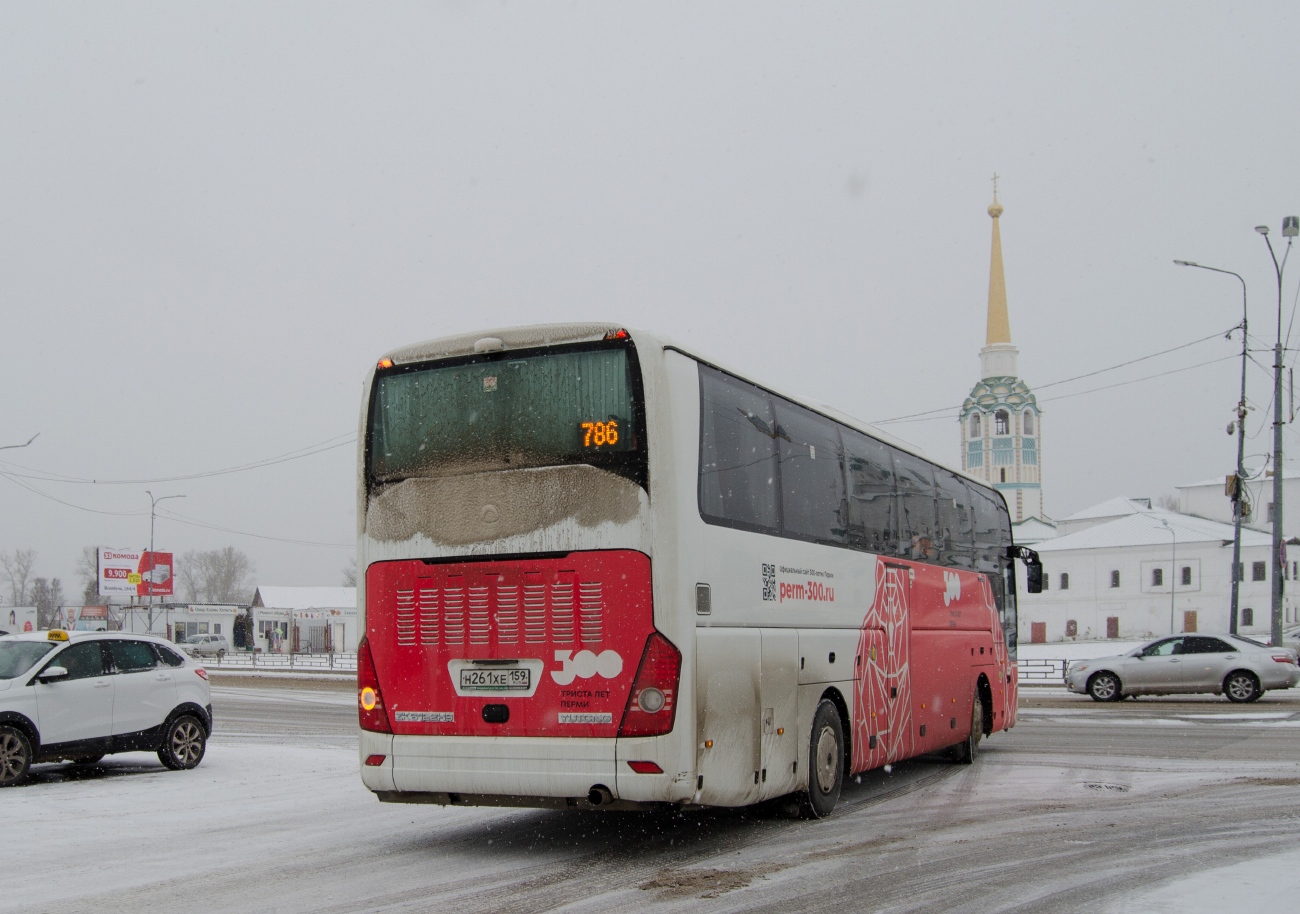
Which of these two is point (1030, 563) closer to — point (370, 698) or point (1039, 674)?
point (370, 698)

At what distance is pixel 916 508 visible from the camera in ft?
44.1

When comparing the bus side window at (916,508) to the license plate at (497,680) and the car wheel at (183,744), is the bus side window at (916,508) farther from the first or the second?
the car wheel at (183,744)

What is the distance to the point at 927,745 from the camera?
43.0ft

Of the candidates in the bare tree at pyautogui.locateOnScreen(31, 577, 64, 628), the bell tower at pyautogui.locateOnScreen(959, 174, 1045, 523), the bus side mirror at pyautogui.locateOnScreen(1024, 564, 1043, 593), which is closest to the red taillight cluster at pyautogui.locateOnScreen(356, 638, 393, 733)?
the bus side mirror at pyautogui.locateOnScreen(1024, 564, 1043, 593)

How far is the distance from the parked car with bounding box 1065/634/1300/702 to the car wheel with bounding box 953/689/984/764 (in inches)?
518

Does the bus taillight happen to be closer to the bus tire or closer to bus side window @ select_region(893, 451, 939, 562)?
the bus tire

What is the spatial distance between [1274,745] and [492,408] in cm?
1296

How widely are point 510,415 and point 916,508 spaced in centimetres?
629

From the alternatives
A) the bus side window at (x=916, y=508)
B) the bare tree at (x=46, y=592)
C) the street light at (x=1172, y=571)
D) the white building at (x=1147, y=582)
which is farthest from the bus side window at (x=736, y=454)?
the bare tree at (x=46, y=592)

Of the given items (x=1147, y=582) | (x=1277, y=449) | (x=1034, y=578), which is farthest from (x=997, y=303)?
(x=1034, y=578)

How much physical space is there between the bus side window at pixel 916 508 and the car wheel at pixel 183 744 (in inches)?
339

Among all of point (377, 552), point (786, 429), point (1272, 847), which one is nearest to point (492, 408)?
point (377, 552)

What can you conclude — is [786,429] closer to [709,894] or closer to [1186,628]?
[709,894]

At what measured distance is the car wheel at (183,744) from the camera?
14297mm
